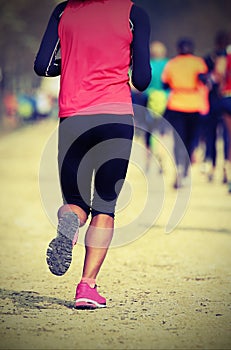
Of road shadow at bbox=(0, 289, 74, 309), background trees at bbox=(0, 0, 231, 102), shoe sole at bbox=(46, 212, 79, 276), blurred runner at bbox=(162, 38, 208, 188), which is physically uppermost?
background trees at bbox=(0, 0, 231, 102)

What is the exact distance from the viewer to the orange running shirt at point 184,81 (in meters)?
11.8

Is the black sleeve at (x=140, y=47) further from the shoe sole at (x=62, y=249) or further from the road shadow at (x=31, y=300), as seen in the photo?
the road shadow at (x=31, y=300)

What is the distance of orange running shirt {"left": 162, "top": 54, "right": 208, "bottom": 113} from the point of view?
1184cm

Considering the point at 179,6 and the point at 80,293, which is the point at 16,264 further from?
the point at 179,6

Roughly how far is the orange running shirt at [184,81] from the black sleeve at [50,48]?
6627 millimetres

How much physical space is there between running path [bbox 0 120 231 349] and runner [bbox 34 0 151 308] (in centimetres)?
31

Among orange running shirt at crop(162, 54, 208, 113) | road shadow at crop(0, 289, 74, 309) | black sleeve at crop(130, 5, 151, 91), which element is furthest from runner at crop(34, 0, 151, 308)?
orange running shirt at crop(162, 54, 208, 113)

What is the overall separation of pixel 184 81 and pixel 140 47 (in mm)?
6835

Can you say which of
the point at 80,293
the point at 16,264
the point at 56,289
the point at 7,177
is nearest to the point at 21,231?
the point at 16,264

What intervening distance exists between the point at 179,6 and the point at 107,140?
60.5 metres

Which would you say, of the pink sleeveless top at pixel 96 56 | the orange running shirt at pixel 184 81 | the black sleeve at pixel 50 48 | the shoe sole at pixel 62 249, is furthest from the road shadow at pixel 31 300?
the orange running shirt at pixel 184 81

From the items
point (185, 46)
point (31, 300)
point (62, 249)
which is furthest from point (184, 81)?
point (62, 249)

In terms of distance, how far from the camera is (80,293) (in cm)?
535

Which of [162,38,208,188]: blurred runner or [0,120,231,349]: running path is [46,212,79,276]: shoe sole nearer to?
[0,120,231,349]: running path
